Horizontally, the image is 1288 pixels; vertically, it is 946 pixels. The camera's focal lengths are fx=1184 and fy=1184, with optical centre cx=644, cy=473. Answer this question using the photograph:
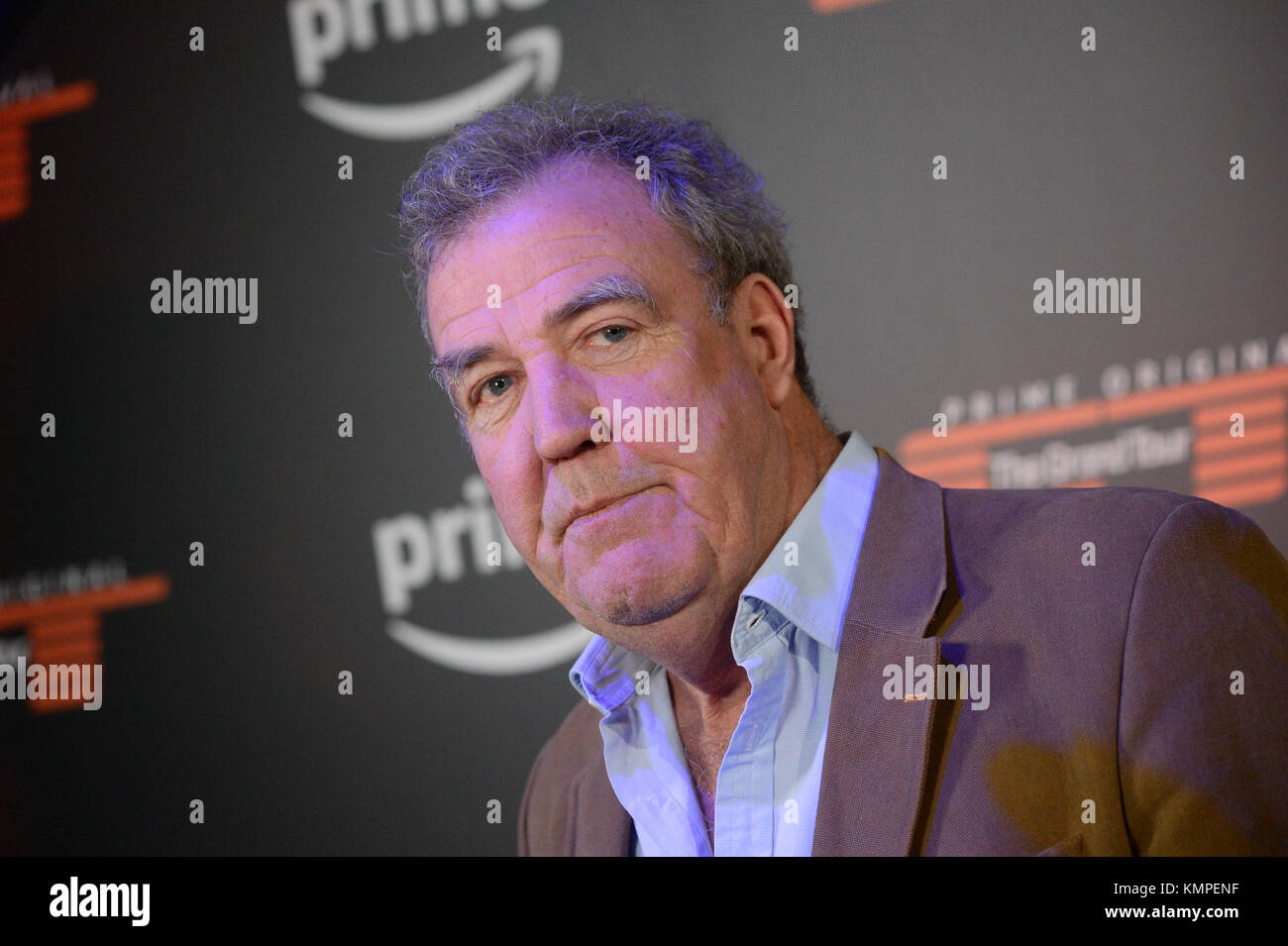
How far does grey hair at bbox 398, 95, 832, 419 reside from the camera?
2.21 metres

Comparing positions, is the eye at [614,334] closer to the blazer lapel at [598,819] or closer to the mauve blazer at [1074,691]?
the mauve blazer at [1074,691]

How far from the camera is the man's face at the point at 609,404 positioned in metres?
2.08

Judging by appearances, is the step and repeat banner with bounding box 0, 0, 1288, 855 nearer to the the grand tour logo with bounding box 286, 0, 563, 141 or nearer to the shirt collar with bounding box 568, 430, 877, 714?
the the grand tour logo with bounding box 286, 0, 563, 141

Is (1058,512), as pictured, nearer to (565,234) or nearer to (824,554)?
(824,554)

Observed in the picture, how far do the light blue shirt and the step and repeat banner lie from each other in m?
0.45

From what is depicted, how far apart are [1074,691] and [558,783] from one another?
112 centimetres

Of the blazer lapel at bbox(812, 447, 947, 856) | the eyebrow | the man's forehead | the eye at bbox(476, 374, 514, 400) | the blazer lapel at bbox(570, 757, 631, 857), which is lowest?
the blazer lapel at bbox(570, 757, 631, 857)

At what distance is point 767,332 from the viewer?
2.26 meters

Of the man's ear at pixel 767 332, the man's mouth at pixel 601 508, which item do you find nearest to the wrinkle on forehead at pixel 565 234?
the man's ear at pixel 767 332

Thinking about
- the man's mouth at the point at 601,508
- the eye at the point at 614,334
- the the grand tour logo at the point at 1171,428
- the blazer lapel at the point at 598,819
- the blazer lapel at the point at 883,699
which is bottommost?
the blazer lapel at the point at 598,819

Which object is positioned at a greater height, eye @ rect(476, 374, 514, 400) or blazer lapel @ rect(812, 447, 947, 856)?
eye @ rect(476, 374, 514, 400)

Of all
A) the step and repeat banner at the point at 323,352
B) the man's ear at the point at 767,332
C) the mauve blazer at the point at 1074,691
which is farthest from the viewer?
the step and repeat banner at the point at 323,352

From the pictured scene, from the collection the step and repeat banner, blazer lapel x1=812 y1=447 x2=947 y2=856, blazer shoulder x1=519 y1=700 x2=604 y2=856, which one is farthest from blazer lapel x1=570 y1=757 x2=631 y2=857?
blazer lapel x1=812 y1=447 x2=947 y2=856

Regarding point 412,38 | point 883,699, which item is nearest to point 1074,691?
point 883,699
